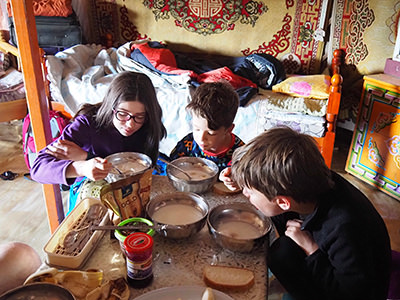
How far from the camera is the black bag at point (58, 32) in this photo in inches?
129

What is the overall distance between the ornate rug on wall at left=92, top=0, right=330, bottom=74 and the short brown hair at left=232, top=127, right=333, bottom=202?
282 centimetres

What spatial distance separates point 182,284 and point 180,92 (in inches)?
84.7

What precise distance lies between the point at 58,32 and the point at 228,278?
323cm

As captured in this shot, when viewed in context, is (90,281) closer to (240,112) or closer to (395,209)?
(240,112)

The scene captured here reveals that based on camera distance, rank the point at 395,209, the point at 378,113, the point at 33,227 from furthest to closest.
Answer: the point at 378,113 < the point at 395,209 < the point at 33,227

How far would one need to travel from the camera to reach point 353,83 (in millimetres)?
3324

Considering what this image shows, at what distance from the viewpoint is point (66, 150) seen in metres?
1.26

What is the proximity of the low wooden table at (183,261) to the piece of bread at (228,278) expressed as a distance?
0.02 meters

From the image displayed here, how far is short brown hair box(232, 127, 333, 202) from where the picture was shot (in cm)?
84

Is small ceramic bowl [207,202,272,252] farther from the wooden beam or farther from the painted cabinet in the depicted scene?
the painted cabinet

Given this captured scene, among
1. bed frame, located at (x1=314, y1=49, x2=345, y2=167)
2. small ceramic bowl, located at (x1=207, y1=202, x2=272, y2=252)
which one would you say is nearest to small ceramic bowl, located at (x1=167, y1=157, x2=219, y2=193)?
small ceramic bowl, located at (x1=207, y1=202, x2=272, y2=252)

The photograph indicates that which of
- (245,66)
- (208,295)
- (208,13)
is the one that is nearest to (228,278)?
(208,295)

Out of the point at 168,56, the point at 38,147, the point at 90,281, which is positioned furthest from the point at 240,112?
the point at 90,281

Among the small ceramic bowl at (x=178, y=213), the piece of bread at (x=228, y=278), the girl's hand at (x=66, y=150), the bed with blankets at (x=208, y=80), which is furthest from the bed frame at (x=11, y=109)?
the piece of bread at (x=228, y=278)
